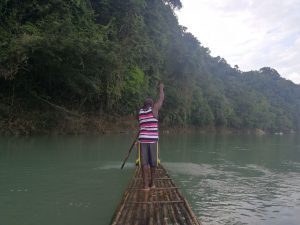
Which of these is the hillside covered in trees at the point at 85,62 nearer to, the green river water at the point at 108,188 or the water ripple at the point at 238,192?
the green river water at the point at 108,188

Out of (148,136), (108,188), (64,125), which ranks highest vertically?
(64,125)

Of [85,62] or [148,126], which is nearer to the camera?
[148,126]

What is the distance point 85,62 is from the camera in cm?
2064

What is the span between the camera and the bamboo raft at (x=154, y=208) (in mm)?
4785

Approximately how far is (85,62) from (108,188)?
13216 mm

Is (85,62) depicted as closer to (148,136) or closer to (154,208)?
(148,136)

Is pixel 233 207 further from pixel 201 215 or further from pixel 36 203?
pixel 36 203

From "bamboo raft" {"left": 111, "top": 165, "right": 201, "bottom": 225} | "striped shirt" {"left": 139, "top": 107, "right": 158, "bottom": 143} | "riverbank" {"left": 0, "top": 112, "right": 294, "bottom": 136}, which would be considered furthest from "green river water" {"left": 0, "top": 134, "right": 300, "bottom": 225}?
"riverbank" {"left": 0, "top": 112, "right": 294, "bottom": 136}

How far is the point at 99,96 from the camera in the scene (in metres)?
25.8

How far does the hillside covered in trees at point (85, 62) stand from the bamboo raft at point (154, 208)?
13047mm

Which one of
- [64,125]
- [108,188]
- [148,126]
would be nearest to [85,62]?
[64,125]

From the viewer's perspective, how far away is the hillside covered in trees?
738 inches

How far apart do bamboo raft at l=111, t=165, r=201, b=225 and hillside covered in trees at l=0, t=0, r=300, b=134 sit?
1305 cm

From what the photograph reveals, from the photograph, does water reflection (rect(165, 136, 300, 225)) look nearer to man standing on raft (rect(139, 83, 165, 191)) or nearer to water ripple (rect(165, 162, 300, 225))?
water ripple (rect(165, 162, 300, 225))
